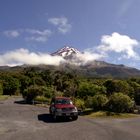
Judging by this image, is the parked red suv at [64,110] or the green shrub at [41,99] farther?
the green shrub at [41,99]

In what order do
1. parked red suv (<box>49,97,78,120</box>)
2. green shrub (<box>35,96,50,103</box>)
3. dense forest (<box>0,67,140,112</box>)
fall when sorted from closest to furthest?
parked red suv (<box>49,97,78,120</box>) < dense forest (<box>0,67,140,112</box>) < green shrub (<box>35,96,50,103</box>)

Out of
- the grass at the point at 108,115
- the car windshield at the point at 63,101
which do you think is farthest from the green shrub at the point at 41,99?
the car windshield at the point at 63,101

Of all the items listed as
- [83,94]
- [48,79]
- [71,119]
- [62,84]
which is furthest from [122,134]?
[48,79]

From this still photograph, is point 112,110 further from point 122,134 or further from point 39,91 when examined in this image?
point 39,91

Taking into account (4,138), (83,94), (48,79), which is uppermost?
(48,79)

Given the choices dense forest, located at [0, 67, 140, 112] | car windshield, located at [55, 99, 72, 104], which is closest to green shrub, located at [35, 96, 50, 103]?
dense forest, located at [0, 67, 140, 112]

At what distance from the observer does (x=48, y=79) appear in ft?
308

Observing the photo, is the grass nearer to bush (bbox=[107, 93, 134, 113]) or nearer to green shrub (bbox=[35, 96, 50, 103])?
bush (bbox=[107, 93, 134, 113])

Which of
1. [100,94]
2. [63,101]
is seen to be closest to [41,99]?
[100,94]

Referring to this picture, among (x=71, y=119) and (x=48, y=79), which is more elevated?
(x=48, y=79)

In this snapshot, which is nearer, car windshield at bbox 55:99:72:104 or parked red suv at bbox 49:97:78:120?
parked red suv at bbox 49:97:78:120

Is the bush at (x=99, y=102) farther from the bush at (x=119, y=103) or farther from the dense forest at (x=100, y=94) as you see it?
the bush at (x=119, y=103)

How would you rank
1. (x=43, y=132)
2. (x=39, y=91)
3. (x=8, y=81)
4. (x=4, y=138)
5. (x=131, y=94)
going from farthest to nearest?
(x=8, y=81) < (x=39, y=91) < (x=131, y=94) < (x=43, y=132) < (x=4, y=138)

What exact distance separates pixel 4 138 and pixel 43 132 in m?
2.70
